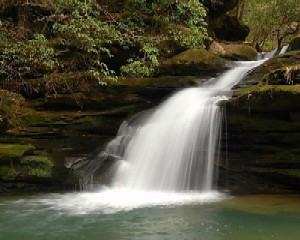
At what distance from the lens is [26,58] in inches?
419

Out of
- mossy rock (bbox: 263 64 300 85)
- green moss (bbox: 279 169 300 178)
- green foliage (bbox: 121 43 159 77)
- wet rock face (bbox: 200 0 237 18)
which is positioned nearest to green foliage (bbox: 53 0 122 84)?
green foliage (bbox: 121 43 159 77)

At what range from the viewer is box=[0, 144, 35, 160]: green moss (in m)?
9.88

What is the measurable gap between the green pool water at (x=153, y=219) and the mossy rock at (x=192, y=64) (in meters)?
4.97

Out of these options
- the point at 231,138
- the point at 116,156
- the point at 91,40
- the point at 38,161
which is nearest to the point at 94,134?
the point at 116,156

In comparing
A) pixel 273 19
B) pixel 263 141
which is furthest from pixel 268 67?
pixel 273 19

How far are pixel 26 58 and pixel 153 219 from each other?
569 centimetres

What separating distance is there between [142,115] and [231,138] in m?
2.69

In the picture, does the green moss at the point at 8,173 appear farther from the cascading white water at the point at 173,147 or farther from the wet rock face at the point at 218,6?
the wet rock face at the point at 218,6

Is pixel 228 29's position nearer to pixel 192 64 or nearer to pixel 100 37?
pixel 192 64

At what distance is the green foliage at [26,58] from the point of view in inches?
402

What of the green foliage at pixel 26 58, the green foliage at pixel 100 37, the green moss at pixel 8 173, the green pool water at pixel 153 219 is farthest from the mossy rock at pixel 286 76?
the green moss at pixel 8 173

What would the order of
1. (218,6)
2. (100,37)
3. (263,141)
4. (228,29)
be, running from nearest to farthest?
1. (263,141)
2. (100,37)
3. (218,6)
4. (228,29)

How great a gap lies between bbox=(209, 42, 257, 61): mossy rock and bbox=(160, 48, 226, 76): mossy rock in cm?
150

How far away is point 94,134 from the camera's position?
36.2ft
